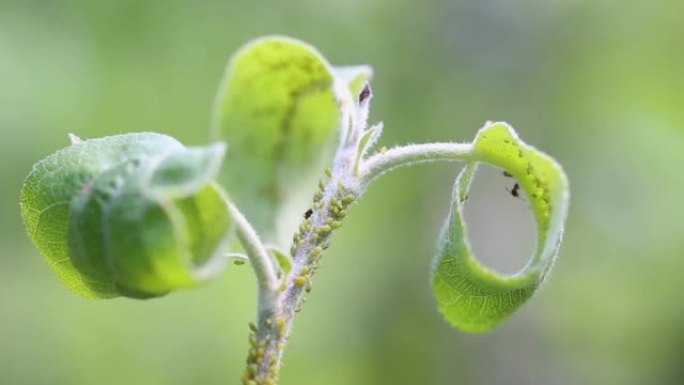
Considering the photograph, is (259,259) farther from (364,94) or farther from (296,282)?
(364,94)

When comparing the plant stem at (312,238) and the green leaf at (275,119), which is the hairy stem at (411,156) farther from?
the green leaf at (275,119)

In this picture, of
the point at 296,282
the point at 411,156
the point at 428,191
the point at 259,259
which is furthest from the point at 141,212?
the point at 428,191

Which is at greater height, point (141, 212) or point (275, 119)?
point (275, 119)

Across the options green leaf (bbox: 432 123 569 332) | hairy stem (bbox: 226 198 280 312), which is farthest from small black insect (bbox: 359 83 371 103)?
hairy stem (bbox: 226 198 280 312)

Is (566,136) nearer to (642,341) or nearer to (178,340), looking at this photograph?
(642,341)

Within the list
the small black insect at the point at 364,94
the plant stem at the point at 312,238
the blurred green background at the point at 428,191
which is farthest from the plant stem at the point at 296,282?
the blurred green background at the point at 428,191
